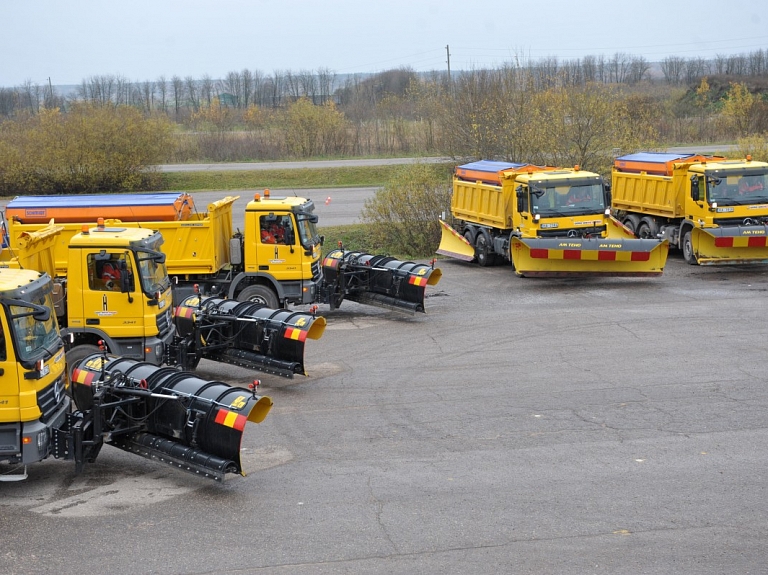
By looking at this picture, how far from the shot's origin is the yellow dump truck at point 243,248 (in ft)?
55.6

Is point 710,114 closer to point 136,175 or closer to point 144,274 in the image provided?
point 136,175

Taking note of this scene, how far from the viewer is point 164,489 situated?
9.40 metres

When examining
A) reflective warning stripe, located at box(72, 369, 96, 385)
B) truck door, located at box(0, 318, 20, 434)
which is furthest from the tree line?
truck door, located at box(0, 318, 20, 434)

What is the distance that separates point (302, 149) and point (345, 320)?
120 feet

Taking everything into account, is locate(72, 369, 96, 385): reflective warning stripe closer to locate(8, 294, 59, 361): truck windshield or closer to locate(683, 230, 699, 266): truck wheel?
locate(8, 294, 59, 361): truck windshield

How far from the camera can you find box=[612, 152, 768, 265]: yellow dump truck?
21250mm

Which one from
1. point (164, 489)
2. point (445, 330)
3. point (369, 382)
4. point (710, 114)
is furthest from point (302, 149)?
point (164, 489)

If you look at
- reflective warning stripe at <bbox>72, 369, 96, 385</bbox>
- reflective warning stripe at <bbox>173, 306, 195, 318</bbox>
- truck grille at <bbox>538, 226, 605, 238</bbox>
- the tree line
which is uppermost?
the tree line

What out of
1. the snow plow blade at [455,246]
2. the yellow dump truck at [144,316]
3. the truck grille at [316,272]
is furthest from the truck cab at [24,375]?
the snow plow blade at [455,246]

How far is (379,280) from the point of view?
18.1 meters

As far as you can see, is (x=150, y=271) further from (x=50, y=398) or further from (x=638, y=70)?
(x=638, y=70)

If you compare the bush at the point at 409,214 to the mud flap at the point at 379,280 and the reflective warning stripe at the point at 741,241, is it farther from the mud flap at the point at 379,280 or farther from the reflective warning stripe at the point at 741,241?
the mud flap at the point at 379,280

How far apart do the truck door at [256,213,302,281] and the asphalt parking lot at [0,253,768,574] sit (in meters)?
1.98

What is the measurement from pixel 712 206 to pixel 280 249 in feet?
35.4
